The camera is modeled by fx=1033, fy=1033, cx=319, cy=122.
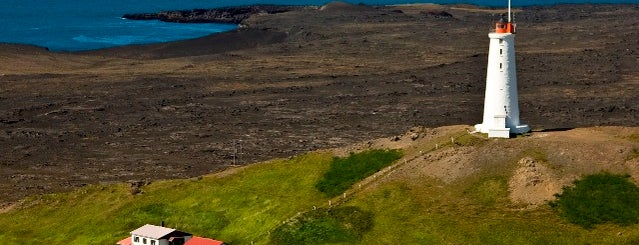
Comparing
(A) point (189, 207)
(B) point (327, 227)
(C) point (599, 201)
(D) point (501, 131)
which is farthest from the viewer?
(A) point (189, 207)

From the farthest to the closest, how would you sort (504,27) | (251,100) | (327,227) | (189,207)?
1. (251,100)
2. (189,207)
3. (504,27)
4. (327,227)

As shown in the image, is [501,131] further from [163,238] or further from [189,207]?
[163,238]

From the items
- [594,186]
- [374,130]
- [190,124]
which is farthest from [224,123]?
[594,186]

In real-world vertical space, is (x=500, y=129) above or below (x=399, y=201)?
above

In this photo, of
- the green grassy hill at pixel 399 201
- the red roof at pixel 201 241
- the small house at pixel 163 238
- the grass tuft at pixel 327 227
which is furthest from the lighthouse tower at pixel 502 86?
the small house at pixel 163 238

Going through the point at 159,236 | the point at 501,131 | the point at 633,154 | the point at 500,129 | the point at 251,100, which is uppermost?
the point at 500,129

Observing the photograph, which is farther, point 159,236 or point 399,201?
point 159,236

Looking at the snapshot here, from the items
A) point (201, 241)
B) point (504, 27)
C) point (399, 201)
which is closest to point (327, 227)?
point (399, 201)
